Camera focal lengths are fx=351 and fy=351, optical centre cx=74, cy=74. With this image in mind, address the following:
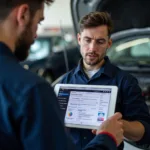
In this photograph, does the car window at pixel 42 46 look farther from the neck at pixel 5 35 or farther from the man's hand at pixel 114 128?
the neck at pixel 5 35

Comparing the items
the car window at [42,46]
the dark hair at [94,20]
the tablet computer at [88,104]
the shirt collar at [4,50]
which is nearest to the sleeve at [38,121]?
the shirt collar at [4,50]

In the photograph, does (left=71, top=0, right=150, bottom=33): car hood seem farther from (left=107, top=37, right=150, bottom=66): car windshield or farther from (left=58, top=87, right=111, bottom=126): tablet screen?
(left=58, top=87, right=111, bottom=126): tablet screen

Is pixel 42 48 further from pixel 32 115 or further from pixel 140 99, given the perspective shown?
pixel 32 115

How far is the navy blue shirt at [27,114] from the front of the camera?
0.85 m

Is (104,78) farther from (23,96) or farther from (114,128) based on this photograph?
(23,96)

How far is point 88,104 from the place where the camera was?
150cm

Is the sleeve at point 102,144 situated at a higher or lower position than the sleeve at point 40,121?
lower

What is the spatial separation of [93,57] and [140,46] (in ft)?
5.40

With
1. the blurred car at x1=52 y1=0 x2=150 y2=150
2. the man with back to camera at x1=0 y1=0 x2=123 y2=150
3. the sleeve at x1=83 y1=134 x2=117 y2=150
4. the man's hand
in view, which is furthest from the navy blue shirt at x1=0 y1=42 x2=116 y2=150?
the blurred car at x1=52 y1=0 x2=150 y2=150

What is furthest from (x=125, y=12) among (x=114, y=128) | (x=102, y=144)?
(x=102, y=144)

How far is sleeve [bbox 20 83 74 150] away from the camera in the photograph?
2.79 feet

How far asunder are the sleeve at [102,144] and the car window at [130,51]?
2140 mm

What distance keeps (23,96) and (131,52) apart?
8.72ft

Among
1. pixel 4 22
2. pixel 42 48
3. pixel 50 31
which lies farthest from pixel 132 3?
pixel 50 31
